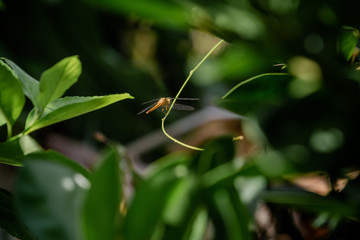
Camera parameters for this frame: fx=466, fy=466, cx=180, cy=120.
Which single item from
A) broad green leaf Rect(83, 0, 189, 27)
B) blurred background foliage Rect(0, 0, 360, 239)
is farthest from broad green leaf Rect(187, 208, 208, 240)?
broad green leaf Rect(83, 0, 189, 27)

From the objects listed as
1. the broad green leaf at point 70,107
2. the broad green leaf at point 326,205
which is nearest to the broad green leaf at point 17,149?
the broad green leaf at point 70,107

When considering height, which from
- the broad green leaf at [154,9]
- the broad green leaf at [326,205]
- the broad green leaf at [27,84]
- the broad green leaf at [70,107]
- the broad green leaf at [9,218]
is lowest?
the broad green leaf at [9,218]

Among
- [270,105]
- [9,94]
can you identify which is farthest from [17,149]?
[270,105]

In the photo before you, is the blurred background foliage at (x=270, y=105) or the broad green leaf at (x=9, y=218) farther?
the broad green leaf at (x=9, y=218)

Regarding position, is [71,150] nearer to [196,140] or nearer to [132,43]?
[196,140]

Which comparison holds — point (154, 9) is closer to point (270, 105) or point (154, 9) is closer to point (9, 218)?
point (270, 105)

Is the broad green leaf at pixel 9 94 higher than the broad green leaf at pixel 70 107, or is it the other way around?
the broad green leaf at pixel 9 94

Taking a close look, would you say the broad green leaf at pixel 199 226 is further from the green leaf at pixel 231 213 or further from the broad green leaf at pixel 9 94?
the broad green leaf at pixel 9 94

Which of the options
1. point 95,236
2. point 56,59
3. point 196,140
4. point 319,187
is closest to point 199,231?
point 95,236

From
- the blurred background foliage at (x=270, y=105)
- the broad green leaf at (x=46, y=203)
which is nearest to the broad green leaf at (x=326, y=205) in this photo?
the blurred background foliage at (x=270, y=105)

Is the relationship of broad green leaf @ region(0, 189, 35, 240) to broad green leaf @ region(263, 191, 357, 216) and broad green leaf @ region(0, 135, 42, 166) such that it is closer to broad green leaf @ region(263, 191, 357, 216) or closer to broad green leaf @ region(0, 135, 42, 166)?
broad green leaf @ region(0, 135, 42, 166)
